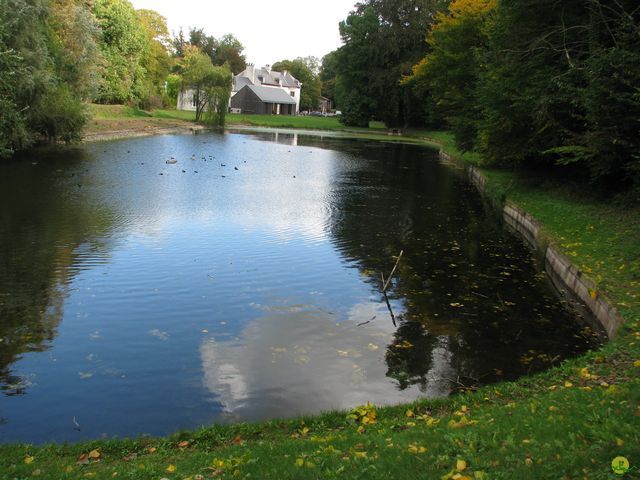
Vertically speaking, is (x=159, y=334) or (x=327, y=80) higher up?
(x=327, y=80)

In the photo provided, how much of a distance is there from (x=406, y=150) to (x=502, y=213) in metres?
34.0

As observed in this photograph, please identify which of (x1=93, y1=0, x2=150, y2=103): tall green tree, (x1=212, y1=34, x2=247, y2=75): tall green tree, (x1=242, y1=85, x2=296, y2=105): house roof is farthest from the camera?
(x1=212, y1=34, x2=247, y2=75): tall green tree

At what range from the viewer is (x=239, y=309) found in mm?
11867

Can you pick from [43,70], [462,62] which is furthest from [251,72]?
[43,70]

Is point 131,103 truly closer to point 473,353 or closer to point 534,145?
point 534,145

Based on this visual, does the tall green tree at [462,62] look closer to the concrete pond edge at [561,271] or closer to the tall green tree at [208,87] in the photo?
the concrete pond edge at [561,271]

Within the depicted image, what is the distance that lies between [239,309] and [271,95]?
111437 millimetres

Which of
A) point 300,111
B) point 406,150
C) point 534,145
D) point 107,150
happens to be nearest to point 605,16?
point 534,145

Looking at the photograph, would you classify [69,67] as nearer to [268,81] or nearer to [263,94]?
[263,94]

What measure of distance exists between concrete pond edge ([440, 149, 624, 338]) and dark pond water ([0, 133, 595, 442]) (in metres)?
0.44

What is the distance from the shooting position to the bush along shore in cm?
500

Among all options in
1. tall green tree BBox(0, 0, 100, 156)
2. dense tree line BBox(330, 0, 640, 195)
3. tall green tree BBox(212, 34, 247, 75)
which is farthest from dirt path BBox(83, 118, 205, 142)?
tall green tree BBox(212, 34, 247, 75)

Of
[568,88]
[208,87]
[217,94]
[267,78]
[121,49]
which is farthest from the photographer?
[267,78]

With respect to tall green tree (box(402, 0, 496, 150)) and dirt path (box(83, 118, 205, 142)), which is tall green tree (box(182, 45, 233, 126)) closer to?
dirt path (box(83, 118, 205, 142))
